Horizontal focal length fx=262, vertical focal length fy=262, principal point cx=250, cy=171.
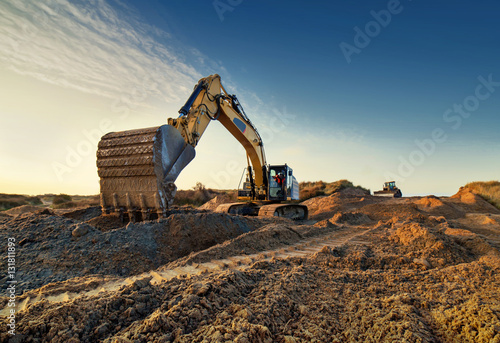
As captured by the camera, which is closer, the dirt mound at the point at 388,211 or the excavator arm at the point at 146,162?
the excavator arm at the point at 146,162

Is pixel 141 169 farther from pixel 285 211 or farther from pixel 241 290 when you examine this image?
pixel 285 211

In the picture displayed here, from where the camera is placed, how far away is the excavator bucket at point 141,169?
6.39 meters

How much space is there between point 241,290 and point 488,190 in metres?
23.4

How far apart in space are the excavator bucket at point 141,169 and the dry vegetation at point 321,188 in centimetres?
2184

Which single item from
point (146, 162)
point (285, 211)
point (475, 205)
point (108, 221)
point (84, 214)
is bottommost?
point (475, 205)

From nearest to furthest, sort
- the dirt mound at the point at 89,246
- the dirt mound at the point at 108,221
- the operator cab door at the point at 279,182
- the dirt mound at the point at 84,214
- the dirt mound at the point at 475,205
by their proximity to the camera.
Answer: the dirt mound at the point at 89,246, the dirt mound at the point at 108,221, the dirt mound at the point at 84,214, the operator cab door at the point at 279,182, the dirt mound at the point at 475,205

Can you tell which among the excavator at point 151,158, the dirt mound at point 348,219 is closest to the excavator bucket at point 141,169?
the excavator at point 151,158

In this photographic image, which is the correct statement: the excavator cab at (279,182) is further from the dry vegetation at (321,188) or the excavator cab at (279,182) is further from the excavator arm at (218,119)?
the dry vegetation at (321,188)

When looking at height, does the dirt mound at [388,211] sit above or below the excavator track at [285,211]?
below

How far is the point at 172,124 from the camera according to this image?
24.8ft

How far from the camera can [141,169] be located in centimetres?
645

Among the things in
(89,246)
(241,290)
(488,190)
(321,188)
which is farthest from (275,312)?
(321,188)

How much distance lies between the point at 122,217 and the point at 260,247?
3.89 metres

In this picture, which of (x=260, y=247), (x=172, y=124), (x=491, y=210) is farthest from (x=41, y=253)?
(x=491, y=210)
